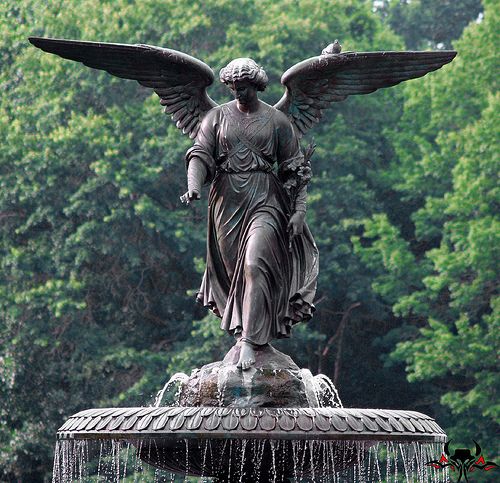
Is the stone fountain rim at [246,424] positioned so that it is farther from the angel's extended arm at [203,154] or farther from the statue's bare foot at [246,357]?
the angel's extended arm at [203,154]

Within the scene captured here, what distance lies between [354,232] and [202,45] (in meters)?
4.73

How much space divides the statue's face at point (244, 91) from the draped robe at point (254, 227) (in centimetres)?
11

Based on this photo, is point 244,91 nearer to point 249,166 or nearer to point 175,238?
point 249,166

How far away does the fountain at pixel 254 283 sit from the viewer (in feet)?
30.2

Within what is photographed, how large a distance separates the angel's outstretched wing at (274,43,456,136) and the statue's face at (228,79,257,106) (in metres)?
0.42

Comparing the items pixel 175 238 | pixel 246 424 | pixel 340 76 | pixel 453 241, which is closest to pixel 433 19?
pixel 453 241

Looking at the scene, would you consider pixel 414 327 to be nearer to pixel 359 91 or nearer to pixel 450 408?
pixel 450 408

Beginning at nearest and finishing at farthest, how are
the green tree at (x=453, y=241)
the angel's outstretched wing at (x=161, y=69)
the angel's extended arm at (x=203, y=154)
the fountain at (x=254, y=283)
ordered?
1. the fountain at (x=254, y=283)
2. the angel's extended arm at (x=203, y=154)
3. the angel's outstretched wing at (x=161, y=69)
4. the green tree at (x=453, y=241)

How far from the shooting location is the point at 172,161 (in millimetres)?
26609

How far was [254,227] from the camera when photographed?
413 inches

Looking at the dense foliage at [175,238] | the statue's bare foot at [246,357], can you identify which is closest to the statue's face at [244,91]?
the statue's bare foot at [246,357]

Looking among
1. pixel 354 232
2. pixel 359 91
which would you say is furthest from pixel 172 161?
pixel 359 91

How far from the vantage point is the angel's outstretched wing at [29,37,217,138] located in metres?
10.8

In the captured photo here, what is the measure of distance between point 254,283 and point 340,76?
1.88 meters
